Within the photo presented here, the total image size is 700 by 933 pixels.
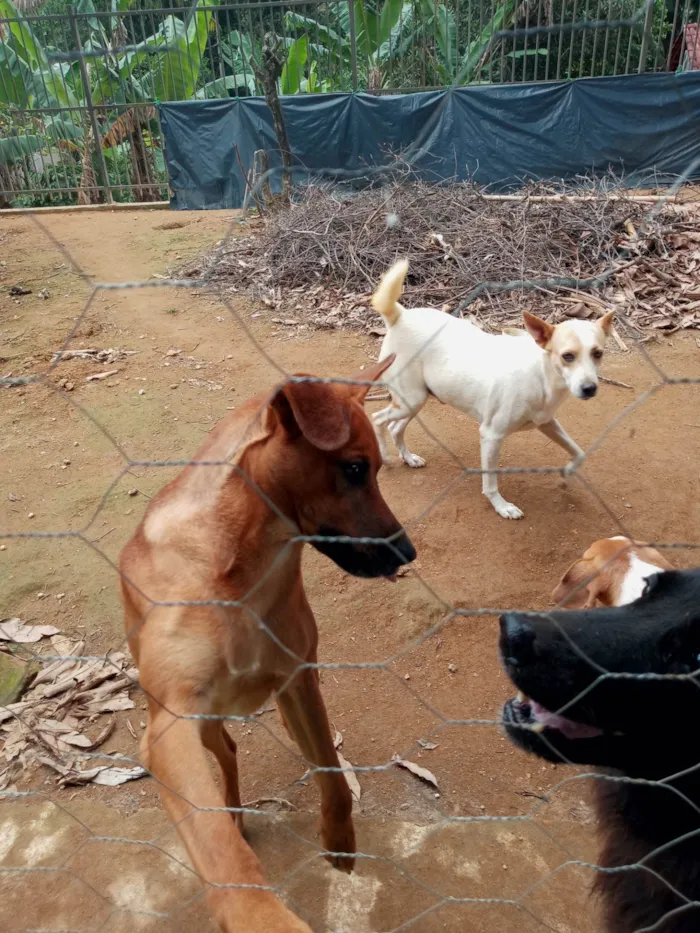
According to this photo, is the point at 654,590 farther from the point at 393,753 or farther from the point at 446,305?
the point at 446,305

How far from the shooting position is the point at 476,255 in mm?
6824

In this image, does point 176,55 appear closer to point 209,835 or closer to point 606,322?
point 606,322

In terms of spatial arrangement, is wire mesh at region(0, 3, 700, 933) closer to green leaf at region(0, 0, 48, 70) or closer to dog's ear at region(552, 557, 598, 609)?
dog's ear at region(552, 557, 598, 609)

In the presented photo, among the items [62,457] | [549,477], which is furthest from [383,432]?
[62,457]

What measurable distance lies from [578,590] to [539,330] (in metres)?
1.85

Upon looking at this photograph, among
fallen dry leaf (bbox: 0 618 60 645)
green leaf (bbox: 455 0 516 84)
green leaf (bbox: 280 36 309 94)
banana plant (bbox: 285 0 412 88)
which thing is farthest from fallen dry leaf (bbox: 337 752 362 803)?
banana plant (bbox: 285 0 412 88)

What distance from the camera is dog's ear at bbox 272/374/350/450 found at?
5.43 feet

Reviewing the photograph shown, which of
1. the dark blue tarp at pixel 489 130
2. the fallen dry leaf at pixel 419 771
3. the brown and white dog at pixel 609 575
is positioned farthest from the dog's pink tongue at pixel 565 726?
the dark blue tarp at pixel 489 130

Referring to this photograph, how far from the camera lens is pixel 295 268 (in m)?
7.20

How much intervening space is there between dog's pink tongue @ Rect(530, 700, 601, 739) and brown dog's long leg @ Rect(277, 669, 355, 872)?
1.97ft

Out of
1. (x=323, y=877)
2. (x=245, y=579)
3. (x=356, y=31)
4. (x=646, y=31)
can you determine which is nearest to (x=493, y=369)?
(x=245, y=579)

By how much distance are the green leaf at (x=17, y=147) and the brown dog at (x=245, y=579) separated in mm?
12747

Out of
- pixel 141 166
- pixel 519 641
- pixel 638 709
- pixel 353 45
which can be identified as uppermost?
pixel 353 45

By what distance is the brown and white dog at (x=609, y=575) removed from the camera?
2.07 meters
